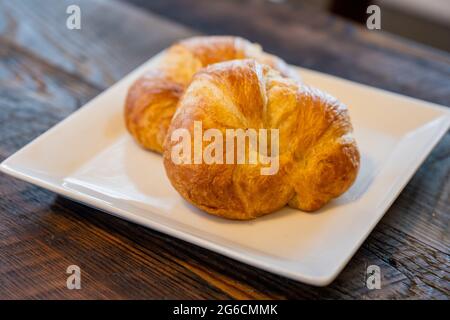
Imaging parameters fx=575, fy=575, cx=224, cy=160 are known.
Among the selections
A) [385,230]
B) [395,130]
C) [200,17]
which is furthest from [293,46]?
[385,230]

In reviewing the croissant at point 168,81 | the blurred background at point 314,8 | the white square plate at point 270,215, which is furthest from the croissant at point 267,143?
the blurred background at point 314,8

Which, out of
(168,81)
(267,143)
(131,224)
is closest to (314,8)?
(168,81)

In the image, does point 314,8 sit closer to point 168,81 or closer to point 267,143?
point 168,81

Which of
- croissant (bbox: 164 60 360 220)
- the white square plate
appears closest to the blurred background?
the white square plate

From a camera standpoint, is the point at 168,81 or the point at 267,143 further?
the point at 168,81

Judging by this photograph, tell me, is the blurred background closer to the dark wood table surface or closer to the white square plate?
the dark wood table surface

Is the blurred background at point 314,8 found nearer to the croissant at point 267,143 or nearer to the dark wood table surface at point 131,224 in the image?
the dark wood table surface at point 131,224

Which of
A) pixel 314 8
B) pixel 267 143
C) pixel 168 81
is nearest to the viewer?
pixel 267 143
